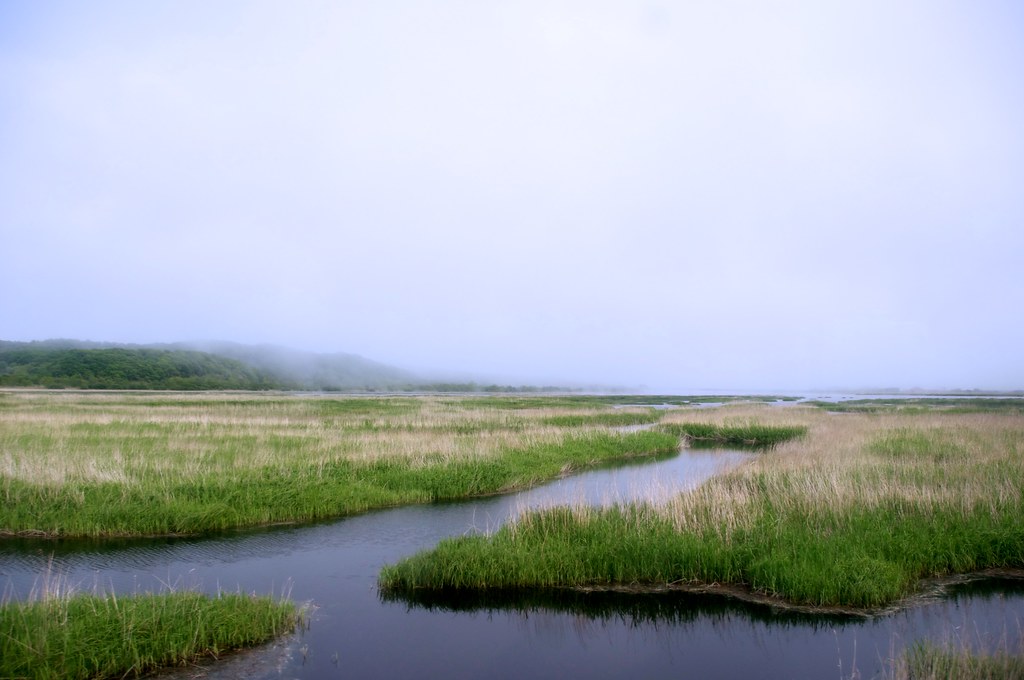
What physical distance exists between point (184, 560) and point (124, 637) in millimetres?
5282

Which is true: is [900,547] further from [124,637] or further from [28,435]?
[28,435]

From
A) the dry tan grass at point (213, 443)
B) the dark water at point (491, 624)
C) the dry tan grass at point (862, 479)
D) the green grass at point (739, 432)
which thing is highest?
the dry tan grass at point (862, 479)

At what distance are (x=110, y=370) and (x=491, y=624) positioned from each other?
477 feet

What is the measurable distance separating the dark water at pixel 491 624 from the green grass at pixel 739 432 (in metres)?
23.1

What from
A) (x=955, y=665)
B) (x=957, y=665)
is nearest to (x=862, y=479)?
(x=957, y=665)

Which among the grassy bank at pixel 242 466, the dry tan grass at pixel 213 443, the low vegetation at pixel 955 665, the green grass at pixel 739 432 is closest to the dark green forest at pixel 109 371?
the dry tan grass at pixel 213 443

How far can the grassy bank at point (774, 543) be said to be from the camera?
34.6ft

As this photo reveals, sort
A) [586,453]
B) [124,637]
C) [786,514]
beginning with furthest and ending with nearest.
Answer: [586,453] → [786,514] → [124,637]

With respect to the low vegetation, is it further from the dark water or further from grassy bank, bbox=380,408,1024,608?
grassy bank, bbox=380,408,1024,608

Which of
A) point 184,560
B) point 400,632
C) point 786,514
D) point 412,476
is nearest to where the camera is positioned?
point 400,632

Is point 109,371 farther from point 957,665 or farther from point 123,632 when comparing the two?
point 957,665

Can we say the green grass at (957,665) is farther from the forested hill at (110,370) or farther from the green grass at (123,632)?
the forested hill at (110,370)

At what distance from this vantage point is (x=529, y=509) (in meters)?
13.5

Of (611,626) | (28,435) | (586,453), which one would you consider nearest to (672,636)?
(611,626)
